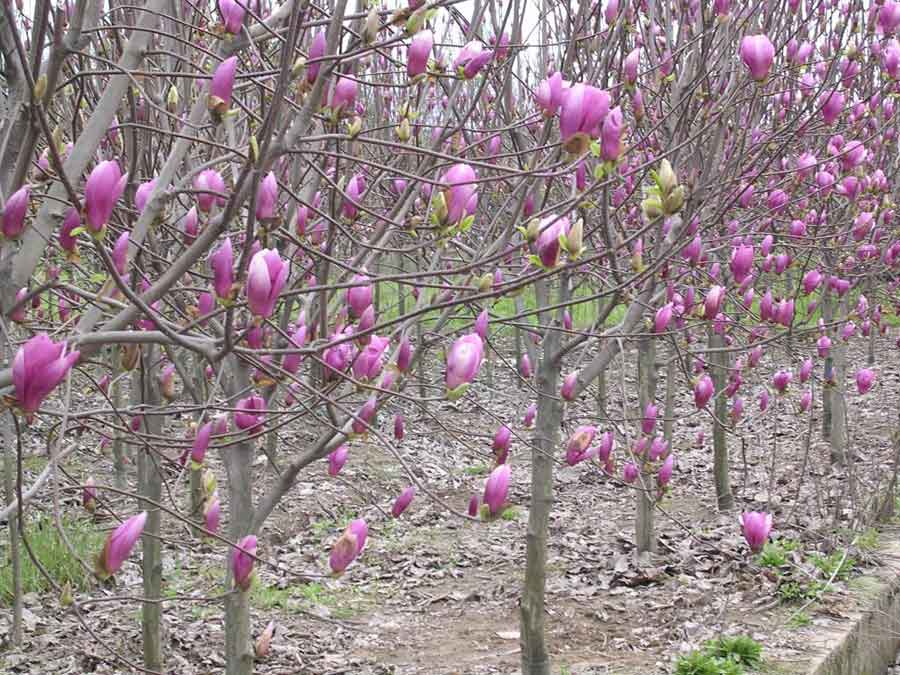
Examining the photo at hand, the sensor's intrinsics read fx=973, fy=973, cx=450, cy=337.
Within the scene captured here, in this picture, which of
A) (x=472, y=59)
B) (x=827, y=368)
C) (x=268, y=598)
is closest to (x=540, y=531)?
(x=268, y=598)

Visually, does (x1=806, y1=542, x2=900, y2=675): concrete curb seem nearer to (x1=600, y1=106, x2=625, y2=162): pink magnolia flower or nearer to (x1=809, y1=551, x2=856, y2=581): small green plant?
(x1=809, y1=551, x2=856, y2=581): small green plant

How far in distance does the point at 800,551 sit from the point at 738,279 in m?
2.74

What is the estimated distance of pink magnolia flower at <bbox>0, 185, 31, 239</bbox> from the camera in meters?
1.53

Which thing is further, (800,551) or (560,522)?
(560,522)

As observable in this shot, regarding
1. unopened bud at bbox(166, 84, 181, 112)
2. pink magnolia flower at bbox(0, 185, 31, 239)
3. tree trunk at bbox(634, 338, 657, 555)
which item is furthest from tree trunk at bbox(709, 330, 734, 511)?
pink magnolia flower at bbox(0, 185, 31, 239)

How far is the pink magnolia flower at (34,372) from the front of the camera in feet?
3.97

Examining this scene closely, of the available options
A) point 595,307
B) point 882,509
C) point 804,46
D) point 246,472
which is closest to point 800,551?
point 882,509

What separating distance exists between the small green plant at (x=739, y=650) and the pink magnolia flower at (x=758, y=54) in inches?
89.1

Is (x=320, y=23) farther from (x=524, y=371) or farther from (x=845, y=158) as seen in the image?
(x=845, y=158)

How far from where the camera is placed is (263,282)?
1366 millimetres

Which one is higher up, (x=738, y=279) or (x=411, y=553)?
(x=738, y=279)

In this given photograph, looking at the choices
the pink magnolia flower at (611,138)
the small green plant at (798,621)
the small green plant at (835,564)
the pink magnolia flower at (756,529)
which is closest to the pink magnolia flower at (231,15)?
the pink magnolia flower at (611,138)

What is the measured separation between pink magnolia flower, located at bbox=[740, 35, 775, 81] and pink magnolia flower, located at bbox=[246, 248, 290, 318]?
140 centimetres

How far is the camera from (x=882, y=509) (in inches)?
221
